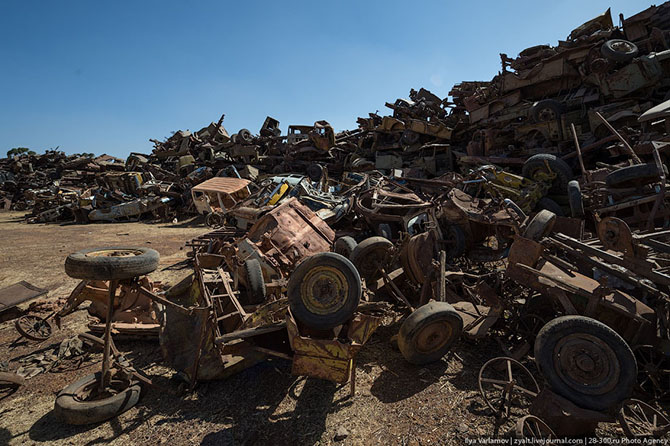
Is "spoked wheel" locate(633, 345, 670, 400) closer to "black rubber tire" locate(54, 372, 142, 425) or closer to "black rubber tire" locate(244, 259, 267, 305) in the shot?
"black rubber tire" locate(244, 259, 267, 305)

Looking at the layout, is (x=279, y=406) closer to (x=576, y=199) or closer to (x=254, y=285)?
(x=254, y=285)

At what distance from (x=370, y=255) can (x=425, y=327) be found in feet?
6.47

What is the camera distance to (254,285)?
179 inches

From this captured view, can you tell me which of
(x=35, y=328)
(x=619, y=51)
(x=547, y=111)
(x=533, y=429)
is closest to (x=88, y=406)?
(x=35, y=328)

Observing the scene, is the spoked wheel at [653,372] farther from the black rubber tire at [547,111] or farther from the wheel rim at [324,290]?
the black rubber tire at [547,111]

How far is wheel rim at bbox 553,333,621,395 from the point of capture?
9.09ft

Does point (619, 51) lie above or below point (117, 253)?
above

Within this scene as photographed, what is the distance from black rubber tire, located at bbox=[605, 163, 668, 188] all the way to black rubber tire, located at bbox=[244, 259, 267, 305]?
635 centimetres

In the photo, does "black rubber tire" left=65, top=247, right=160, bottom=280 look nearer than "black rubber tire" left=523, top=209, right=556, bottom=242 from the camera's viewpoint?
Yes

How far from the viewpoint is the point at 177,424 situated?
3.11 meters

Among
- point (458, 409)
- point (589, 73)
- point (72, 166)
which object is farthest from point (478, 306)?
point (72, 166)

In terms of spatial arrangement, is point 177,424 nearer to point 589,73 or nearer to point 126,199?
point 589,73

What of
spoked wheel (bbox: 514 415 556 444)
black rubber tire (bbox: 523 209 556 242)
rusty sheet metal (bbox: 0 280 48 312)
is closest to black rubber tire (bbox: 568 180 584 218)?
black rubber tire (bbox: 523 209 556 242)

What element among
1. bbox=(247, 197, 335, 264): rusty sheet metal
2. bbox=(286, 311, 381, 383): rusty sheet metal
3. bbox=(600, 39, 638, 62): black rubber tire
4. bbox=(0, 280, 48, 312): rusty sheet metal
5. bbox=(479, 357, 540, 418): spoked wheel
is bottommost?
bbox=(479, 357, 540, 418): spoked wheel
